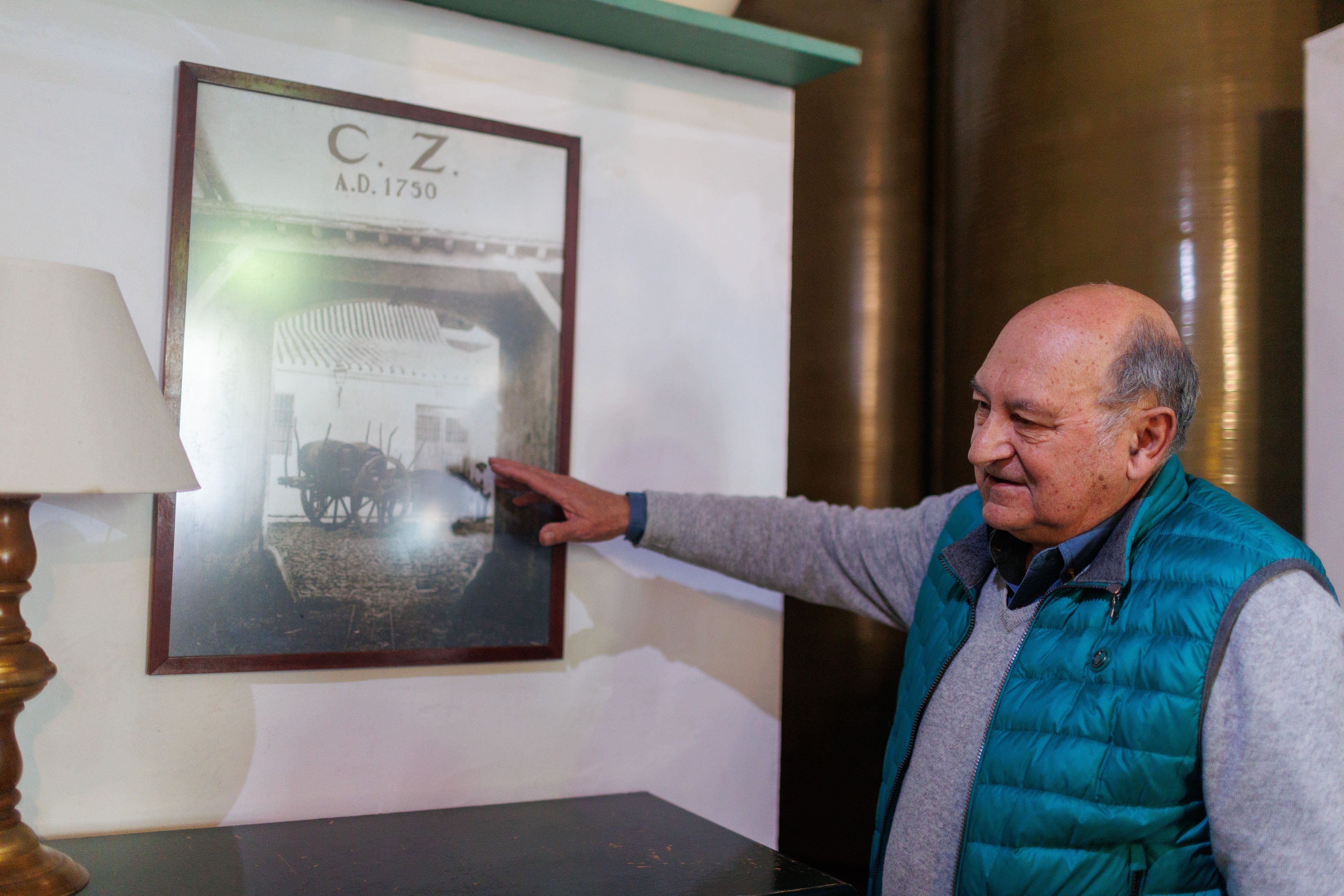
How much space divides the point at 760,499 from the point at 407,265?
71cm

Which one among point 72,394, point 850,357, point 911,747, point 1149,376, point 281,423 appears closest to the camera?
point 72,394

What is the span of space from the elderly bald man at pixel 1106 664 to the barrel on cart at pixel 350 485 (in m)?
0.86

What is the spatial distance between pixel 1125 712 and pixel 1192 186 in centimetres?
125

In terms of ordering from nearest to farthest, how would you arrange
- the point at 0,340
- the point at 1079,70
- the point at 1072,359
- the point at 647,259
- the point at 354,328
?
the point at 0,340
the point at 1072,359
the point at 354,328
the point at 647,259
the point at 1079,70

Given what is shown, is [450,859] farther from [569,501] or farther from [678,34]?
[678,34]

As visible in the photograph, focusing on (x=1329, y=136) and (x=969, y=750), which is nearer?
(x=969, y=750)

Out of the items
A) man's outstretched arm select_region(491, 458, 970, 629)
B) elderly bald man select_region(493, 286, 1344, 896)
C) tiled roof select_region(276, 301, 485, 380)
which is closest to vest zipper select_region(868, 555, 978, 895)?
elderly bald man select_region(493, 286, 1344, 896)

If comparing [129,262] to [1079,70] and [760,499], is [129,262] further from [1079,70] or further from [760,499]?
[1079,70]

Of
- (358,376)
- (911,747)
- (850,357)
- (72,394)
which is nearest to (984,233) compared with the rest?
(850,357)

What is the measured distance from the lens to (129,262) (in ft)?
4.95

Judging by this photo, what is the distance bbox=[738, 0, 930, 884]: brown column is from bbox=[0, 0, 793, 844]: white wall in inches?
21.2

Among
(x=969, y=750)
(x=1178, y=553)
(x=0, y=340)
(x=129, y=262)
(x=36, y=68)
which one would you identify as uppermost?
(x=36, y=68)

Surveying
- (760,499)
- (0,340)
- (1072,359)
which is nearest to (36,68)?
(0,340)

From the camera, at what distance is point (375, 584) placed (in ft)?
5.40
